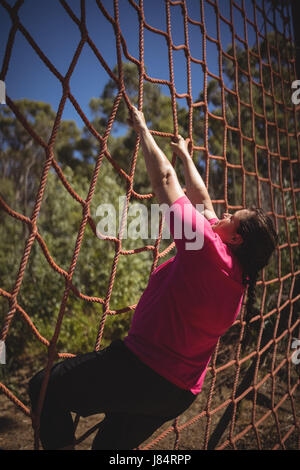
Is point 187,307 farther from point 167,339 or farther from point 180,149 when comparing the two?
point 180,149

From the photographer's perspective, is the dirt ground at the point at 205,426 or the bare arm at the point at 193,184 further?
the dirt ground at the point at 205,426

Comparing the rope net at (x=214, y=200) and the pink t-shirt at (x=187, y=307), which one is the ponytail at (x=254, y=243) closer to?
the pink t-shirt at (x=187, y=307)

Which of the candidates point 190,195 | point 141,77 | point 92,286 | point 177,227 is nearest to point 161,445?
point 92,286

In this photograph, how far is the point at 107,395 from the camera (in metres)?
0.80

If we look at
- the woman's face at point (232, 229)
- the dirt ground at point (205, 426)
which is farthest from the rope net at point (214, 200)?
the woman's face at point (232, 229)

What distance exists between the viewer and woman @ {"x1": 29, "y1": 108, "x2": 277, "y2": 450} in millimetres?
784

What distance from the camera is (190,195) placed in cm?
111

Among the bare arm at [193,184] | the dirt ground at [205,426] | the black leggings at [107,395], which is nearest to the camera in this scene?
the black leggings at [107,395]

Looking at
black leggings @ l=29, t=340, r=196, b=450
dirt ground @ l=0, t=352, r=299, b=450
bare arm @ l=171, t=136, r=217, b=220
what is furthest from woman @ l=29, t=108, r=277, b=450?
dirt ground @ l=0, t=352, r=299, b=450

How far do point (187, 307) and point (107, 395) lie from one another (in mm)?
279

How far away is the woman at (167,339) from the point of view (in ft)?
2.57

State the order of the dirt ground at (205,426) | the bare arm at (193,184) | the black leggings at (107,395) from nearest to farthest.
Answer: the black leggings at (107,395), the bare arm at (193,184), the dirt ground at (205,426)
